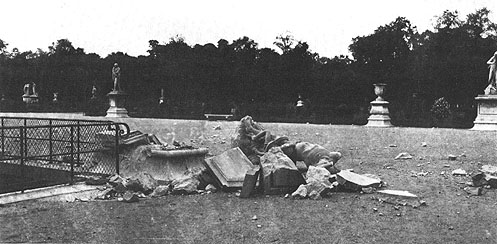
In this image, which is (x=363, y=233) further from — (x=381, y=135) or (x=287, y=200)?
(x=381, y=135)

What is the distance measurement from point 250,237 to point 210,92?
145 feet

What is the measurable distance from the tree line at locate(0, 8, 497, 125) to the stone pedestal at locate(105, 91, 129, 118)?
1396 mm

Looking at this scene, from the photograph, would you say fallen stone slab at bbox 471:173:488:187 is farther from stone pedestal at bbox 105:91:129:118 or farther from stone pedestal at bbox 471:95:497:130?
stone pedestal at bbox 105:91:129:118

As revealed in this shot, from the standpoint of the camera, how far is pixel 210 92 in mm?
49312

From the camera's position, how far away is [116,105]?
3269 cm

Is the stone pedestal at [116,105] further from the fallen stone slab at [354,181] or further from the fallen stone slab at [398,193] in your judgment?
the fallen stone slab at [398,193]

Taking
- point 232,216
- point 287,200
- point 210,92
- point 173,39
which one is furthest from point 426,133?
point 173,39

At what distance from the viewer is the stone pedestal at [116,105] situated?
3234 cm

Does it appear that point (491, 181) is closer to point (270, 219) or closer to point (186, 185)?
point (270, 219)

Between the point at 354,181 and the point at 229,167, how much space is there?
1934mm

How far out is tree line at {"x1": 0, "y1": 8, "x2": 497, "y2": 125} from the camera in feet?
127

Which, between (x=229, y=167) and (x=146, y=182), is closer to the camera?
(x=146, y=182)

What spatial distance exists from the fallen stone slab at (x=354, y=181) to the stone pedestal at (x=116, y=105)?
85.2 feet

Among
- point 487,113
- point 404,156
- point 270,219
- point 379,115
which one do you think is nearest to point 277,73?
point 379,115
